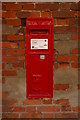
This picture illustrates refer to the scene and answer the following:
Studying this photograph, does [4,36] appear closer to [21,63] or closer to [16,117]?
[21,63]

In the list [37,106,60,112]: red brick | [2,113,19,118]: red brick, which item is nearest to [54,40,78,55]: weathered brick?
[37,106,60,112]: red brick

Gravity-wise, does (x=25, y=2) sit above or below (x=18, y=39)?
above

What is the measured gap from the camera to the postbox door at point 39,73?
2.83m

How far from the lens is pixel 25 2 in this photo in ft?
9.40

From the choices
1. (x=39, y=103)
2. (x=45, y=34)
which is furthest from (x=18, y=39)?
(x=39, y=103)

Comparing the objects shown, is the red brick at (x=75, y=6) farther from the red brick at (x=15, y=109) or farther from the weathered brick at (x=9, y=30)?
the red brick at (x=15, y=109)

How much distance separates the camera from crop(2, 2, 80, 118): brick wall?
287cm

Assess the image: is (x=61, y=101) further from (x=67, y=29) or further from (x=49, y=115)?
(x=67, y=29)

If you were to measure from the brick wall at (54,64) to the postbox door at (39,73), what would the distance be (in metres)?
0.14

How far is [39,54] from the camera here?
9.24 ft

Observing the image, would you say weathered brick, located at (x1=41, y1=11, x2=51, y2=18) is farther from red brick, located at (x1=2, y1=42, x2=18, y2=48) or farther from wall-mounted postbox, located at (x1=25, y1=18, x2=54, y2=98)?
red brick, located at (x1=2, y1=42, x2=18, y2=48)

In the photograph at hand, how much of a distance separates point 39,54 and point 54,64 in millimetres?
282

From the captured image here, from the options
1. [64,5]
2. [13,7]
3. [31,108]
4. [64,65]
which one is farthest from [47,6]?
[31,108]

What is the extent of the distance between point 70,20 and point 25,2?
71cm
